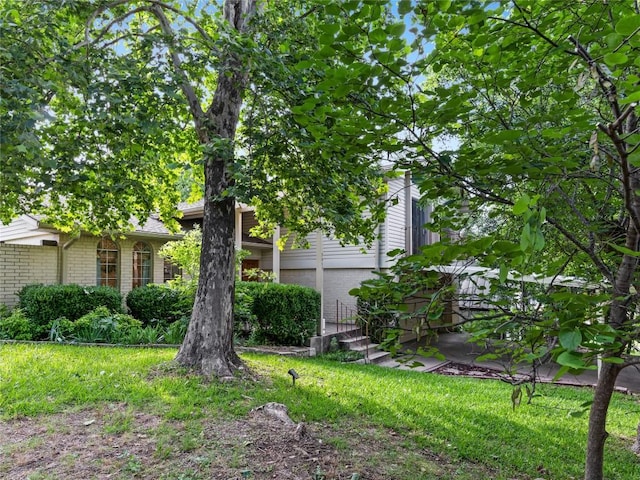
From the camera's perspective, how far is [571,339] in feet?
3.80

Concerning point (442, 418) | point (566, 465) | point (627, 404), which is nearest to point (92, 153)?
point (442, 418)

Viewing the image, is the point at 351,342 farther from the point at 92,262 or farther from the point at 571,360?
the point at 571,360

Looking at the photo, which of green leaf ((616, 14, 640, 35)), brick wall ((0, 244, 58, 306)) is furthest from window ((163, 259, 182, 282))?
green leaf ((616, 14, 640, 35))

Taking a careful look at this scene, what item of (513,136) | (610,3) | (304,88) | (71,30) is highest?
(71,30)

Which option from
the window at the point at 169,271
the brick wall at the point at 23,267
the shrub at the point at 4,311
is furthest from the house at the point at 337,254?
the shrub at the point at 4,311

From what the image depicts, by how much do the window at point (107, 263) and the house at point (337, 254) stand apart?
2723mm

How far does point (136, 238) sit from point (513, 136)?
502 inches

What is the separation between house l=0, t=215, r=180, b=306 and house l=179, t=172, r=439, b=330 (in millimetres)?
2084

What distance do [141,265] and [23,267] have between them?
3339mm

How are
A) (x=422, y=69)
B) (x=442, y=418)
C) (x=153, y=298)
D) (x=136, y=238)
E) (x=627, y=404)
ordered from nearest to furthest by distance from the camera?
(x=422, y=69)
(x=442, y=418)
(x=627, y=404)
(x=153, y=298)
(x=136, y=238)

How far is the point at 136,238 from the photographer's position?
12.8 m

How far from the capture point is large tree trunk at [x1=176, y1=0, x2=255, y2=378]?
20.7 ft

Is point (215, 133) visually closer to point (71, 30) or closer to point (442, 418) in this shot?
point (71, 30)

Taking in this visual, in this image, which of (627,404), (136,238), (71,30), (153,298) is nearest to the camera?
(71,30)
